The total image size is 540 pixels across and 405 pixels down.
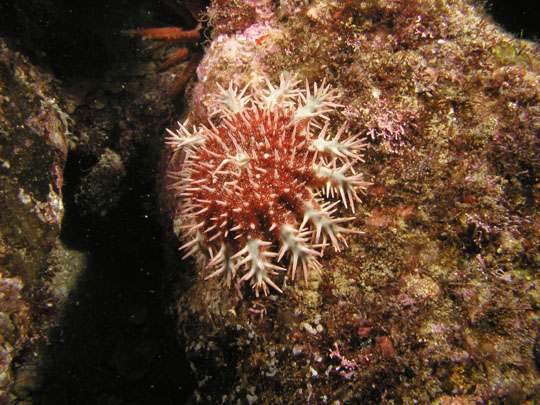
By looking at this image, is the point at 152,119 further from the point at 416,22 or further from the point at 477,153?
the point at 477,153

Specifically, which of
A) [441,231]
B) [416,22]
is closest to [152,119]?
[416,22]

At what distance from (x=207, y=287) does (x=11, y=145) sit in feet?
9.94

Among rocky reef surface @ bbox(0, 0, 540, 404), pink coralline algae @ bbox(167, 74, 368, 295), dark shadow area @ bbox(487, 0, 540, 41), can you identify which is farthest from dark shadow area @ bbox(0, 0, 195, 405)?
dark shadow area @ bbox(487, 0, 540, 41)

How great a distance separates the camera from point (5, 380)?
11.3 ft

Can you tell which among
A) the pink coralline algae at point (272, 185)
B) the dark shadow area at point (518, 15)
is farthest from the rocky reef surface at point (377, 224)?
the dark shadow area at point (518, 15)

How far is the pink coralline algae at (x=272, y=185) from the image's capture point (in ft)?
8.12

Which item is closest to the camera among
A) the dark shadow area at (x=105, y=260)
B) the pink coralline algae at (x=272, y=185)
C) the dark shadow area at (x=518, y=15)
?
the pink coralline algae at (x=272, y=185)

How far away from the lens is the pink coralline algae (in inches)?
97.4

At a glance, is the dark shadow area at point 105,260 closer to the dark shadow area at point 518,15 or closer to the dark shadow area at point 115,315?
the dark shadow area at point 115,315

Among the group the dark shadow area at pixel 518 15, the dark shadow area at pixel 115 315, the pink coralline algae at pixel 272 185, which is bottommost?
the dark shadow area at pixel 115 315

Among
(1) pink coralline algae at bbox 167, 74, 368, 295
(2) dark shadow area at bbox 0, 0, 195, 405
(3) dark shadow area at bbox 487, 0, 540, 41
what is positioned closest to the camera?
(1) pink coralline algae at bbox 167, 74, 368, 295

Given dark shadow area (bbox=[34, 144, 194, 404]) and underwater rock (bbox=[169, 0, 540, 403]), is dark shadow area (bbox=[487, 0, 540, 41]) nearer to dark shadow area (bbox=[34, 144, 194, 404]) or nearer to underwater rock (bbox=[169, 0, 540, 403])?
underwater rock (bbox=[169, 0, 540, 403])

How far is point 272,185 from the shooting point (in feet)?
8.25

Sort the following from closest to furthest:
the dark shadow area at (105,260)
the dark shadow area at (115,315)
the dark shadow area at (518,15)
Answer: the dark shadow area at (105,260) < the dark shadow area at (115,315) < the dark shadow area at (518,15)
